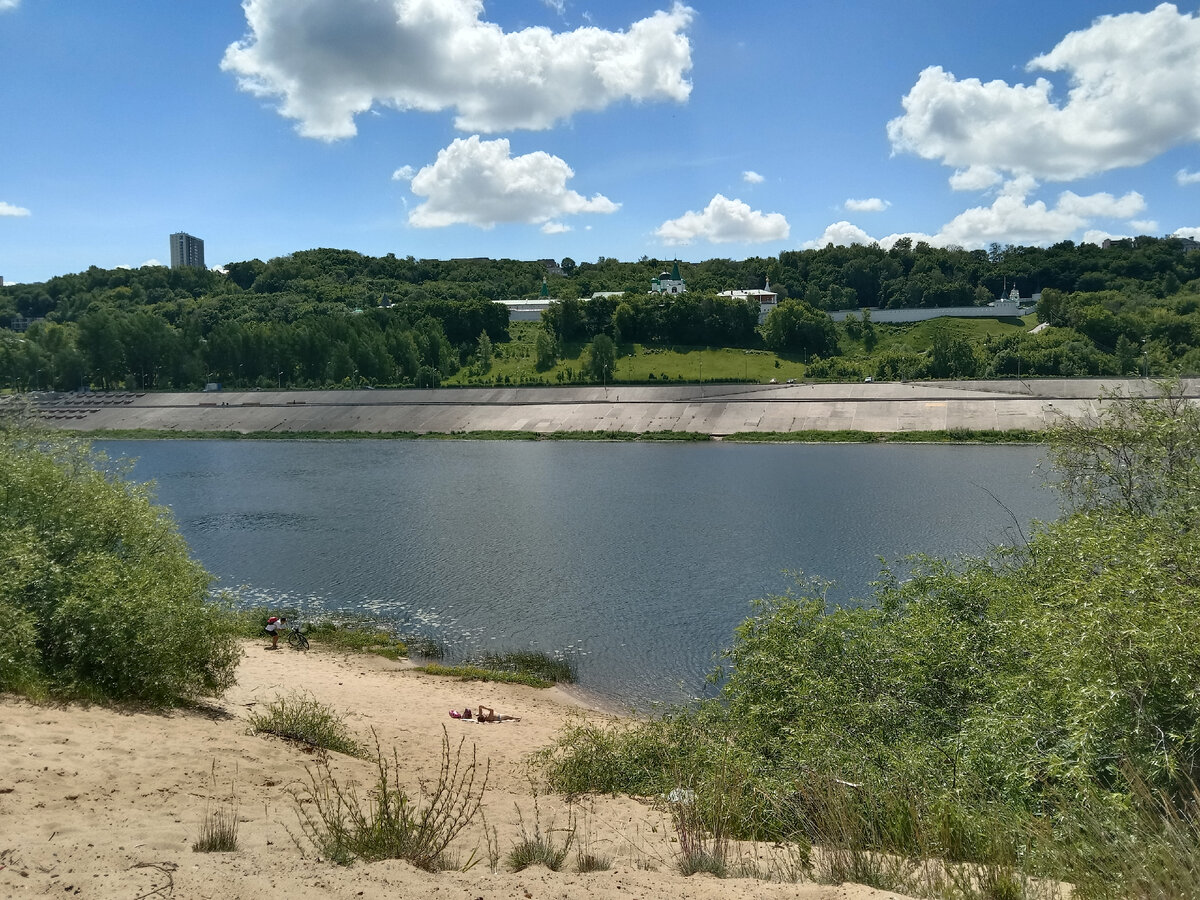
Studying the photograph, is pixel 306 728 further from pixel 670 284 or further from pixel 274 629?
pixel 670 284

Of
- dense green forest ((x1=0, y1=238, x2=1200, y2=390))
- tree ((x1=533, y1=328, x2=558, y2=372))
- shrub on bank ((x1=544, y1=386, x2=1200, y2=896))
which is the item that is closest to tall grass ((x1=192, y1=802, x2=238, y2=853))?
shrub on bank ((x1=544, y1=386, x2=1200, y2=896))

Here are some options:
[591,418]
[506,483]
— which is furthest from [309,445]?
[506,483]

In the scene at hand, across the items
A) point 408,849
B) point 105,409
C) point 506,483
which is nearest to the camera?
point 408,849

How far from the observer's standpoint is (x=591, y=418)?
80.3m

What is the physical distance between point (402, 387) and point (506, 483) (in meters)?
47.6

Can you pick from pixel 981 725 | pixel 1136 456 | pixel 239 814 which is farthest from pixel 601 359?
pixel 239 814

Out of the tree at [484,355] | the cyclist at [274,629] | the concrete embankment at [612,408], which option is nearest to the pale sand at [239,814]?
the cyclist at [274,629]

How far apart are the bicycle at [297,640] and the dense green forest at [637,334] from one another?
2960 inches

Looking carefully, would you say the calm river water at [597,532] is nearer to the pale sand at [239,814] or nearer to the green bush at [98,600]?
the pale sand at [239,814]

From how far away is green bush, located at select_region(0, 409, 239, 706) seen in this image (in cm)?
1334

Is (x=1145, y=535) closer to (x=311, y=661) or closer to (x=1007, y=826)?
(x=1007, y=826)

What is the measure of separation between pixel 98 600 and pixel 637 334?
104 metres

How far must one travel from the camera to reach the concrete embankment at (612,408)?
70625 millimetres

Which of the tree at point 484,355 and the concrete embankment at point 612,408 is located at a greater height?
the tree at point 484,355
